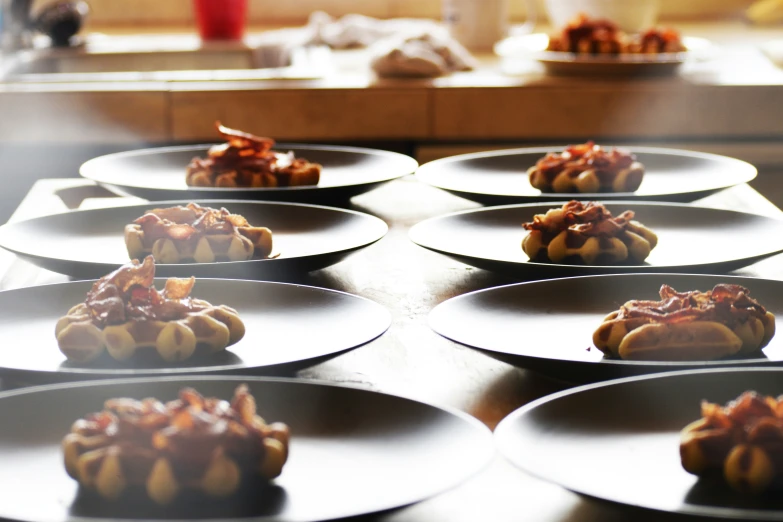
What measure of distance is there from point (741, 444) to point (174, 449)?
300mm

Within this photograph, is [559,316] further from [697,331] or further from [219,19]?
[219,19]

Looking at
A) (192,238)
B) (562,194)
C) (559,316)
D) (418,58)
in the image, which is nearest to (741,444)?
(559,316)

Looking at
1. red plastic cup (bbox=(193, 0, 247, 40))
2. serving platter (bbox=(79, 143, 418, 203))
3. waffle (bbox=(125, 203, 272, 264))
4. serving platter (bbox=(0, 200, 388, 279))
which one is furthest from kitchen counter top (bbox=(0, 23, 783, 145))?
waffle (bbox=(125, 203, 272, 264))

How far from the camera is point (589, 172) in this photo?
4.59 feet

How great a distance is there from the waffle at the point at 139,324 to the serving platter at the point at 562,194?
0.56 metres

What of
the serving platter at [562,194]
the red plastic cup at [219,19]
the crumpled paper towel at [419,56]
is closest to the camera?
the serving platter at [562,194]

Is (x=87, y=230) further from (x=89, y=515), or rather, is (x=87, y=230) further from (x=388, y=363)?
(x=89, y=515)

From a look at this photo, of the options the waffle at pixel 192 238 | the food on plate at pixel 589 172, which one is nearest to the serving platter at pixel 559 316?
the waffle at pixel 192 238

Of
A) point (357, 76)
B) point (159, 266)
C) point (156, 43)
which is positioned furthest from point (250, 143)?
point (156, 43)

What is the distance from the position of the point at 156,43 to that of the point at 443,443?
9.70ft

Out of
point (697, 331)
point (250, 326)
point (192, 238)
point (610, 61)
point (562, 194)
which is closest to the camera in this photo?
point (697, 331)

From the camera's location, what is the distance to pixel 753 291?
97 centimetres

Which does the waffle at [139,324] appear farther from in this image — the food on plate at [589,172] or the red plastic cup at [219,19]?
the red plastic cup at [219,19]

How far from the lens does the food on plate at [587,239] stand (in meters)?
1.10
